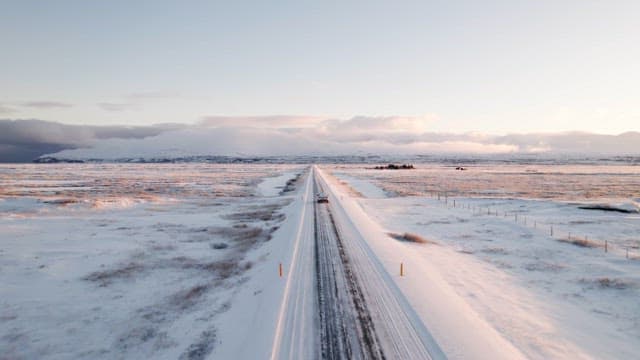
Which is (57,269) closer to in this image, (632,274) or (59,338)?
(59,338)

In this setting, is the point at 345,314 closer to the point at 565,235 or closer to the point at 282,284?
the point at 282,284

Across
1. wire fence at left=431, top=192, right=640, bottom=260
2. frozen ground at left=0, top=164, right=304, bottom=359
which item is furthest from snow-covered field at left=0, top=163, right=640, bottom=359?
wire fence at left=431, top=192, right=640, bottom=260

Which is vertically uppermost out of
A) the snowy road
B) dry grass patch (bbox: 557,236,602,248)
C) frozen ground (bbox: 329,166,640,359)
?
the snowy road

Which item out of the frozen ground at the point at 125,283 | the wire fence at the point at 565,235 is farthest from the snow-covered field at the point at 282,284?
the wire fence at the point at 565,235

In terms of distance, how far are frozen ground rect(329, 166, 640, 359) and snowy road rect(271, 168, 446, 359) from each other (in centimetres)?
169

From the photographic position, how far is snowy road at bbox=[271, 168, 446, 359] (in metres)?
12.0

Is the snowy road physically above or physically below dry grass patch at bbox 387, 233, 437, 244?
above

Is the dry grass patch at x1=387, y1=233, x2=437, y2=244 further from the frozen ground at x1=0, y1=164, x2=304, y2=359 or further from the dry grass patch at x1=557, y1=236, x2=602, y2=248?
the frozen ground at x1=0, y1=164, x2=304, y2=359

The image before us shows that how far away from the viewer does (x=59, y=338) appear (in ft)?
45.1

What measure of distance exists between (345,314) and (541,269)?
13.7 m

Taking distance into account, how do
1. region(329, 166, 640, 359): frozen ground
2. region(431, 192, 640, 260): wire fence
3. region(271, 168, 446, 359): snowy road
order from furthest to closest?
region(431, 192, 640, 260): wire fence
region(329, 166, 640, 359): frozen ground
region(271, 168, 446, 359): snowy road

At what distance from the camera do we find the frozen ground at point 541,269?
1439 centimetres

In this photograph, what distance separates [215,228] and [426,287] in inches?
836

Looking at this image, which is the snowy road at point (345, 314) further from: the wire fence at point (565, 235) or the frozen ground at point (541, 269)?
the wire fence at point (565, 235)
